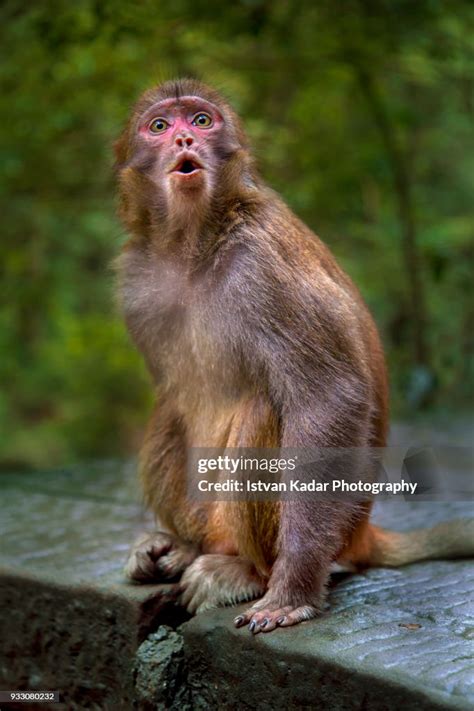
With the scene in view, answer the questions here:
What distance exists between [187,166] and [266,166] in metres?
2.97

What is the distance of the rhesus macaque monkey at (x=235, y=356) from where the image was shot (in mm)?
3305

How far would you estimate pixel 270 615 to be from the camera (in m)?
3.19

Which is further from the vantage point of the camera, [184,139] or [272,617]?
[184,139]

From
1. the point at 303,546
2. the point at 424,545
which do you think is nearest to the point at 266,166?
the point at 424,545

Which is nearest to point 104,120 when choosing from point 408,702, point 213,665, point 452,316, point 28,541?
point 452,316

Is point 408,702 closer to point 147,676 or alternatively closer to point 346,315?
point 147,676

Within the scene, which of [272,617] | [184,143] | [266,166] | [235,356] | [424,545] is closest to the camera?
[272,617]

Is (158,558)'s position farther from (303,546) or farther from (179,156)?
(179,156)

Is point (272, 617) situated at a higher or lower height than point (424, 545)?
lower

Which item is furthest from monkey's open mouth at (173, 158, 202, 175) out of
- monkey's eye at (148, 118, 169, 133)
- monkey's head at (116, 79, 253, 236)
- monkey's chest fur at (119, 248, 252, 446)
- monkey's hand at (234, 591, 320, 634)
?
monkey's hand at (234, 591, 320, 634)

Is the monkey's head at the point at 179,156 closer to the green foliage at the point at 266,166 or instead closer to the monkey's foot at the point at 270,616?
the monkey's foot at the point at 270,616

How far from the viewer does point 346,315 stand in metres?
3.48

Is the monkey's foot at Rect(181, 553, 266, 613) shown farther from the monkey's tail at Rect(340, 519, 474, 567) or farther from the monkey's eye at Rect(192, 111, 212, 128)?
the monkey's eye at Rect(192, 111, 212, 128)

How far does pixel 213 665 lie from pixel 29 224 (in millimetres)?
6015
